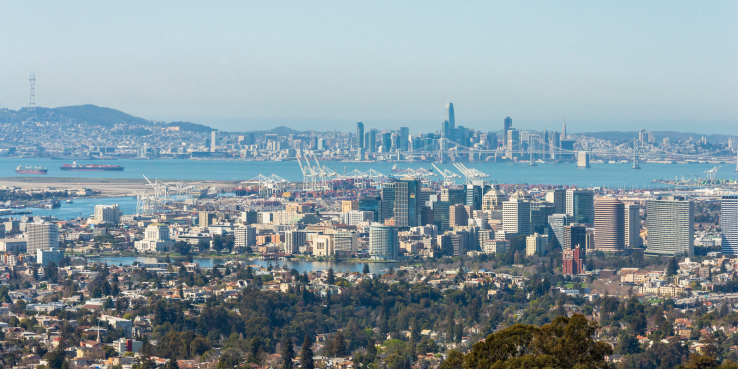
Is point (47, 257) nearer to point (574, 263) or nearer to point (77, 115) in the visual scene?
point (574, 263)

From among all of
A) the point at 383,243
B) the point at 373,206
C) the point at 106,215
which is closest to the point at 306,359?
the point at 383,243

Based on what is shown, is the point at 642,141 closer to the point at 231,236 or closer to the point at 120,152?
the point at 120,152

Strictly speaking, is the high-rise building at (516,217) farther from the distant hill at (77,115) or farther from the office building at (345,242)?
the distant hill at (77,115)

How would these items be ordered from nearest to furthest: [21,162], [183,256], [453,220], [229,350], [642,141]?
[229,350], [183,256], [453,220], [21,162], [642,141]

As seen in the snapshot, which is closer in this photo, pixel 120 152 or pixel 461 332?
pixel 461 332

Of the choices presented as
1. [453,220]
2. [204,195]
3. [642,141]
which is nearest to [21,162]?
[204,195]

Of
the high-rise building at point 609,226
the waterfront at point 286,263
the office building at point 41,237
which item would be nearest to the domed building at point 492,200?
the high-rise building at point 609,226
